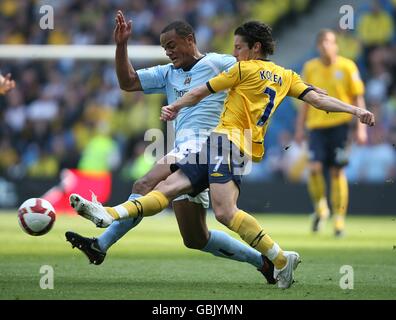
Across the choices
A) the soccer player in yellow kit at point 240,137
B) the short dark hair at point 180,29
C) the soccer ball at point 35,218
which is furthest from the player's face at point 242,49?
the soccer ball at point 35,218

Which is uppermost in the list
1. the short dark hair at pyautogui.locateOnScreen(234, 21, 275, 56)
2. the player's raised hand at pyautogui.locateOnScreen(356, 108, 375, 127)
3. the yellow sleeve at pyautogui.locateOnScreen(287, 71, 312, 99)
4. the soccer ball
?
the short dark hair at pyautogui.locateOnScreen(234, 21, 275, 56)

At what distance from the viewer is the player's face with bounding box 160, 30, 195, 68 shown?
7.95 metres

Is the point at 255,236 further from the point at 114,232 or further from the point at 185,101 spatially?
the point at 114,232

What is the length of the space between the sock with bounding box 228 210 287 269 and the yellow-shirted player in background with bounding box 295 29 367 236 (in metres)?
5.66

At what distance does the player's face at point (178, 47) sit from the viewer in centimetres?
795

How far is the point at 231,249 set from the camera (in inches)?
316

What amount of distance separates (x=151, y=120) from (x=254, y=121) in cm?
1163

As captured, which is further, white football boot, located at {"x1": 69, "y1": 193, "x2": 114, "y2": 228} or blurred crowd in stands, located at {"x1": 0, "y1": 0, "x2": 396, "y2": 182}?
blurred crowd in stands, located at {"x1": 0, "y1": 0, "x2": 396, "y2": 182}

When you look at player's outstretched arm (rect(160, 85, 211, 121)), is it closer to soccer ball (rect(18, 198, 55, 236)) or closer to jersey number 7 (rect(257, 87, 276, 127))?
jersey number 7 (rect(257, 87, 276, 127))

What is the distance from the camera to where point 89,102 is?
67.2 ft

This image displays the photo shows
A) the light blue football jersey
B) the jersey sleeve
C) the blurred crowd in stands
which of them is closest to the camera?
the light blue football jersey

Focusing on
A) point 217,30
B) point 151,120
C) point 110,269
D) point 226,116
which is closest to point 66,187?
point 151,120

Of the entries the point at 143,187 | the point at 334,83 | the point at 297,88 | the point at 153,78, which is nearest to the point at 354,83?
the point at 334,83

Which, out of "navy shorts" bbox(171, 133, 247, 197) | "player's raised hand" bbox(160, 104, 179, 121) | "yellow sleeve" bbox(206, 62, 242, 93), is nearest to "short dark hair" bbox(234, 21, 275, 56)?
"yellow sleeve" bbox(206, 62, 242, 93)
